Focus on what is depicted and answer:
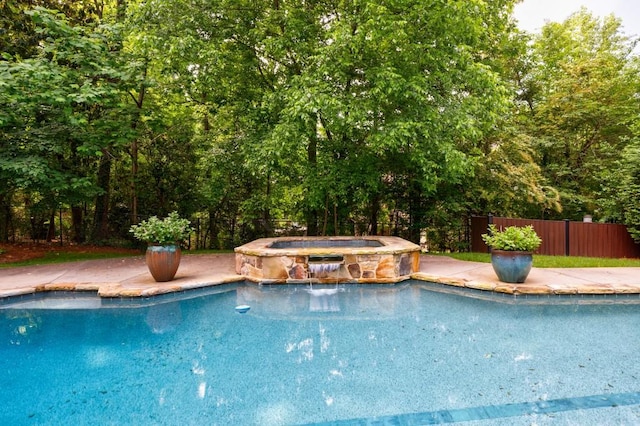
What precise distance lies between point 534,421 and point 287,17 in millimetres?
7286

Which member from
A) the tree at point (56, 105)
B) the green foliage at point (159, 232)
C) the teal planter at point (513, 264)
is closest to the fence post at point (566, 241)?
the teal planter at point (513, 264)

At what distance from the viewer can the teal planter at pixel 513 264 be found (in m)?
5.01

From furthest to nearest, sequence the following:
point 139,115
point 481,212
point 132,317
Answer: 1. point 481,212
2. point 139,115
3. point 132,317

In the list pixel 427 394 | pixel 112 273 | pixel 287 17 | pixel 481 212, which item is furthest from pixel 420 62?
pixel 112 273

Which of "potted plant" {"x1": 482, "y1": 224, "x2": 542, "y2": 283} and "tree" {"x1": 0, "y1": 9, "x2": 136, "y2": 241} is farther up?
"tree" {"x1": 0, "y1": 9, "x2": 136, "y2": 241}

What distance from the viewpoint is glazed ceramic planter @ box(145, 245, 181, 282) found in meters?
5.25

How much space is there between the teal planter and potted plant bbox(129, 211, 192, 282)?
471 centimetres

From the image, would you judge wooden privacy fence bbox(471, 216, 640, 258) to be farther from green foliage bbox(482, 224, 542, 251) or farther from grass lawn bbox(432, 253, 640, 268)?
green foliage bbox(482, 224, 542, 251)

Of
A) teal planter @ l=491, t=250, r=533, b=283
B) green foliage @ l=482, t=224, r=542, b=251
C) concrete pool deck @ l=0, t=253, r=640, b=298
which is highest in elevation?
green foliage @ l=482, t=224, r=542, b=251

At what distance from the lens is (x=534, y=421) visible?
2170 millimetres

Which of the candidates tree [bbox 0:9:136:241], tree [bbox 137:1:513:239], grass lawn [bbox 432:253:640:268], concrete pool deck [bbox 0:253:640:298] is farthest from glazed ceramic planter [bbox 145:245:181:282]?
grass lawn [bbox 432:253:640:268]

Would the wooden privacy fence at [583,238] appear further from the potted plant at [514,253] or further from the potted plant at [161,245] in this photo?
the potted plant at [161,245]

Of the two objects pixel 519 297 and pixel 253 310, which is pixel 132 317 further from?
pixel 519 297

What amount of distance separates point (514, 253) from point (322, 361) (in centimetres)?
342
